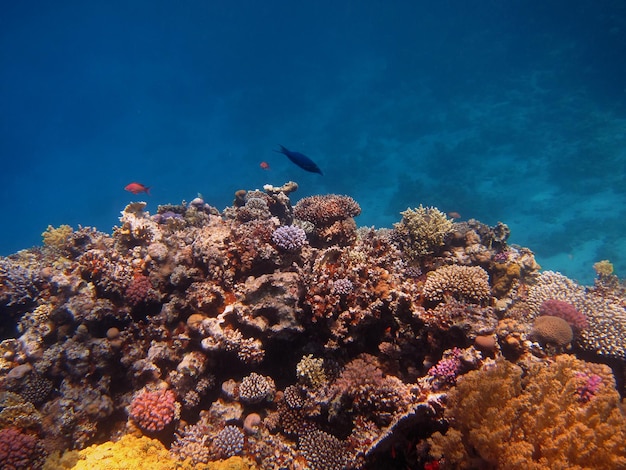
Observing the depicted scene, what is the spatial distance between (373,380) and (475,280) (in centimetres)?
255

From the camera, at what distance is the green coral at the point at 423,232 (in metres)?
7.27

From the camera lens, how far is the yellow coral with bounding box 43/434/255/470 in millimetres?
4559

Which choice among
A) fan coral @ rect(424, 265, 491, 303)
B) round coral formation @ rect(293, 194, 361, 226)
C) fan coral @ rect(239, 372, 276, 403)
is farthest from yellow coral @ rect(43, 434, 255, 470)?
round coral formation @ rect(293, 194, 361, 226)

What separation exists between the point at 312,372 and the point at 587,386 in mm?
4004

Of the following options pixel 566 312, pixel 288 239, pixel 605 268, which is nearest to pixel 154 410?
pixel 288 239

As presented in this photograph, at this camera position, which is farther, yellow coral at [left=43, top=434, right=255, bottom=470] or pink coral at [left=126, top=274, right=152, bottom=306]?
pink coral at [left=126, top=274, right=152, bottom=306]

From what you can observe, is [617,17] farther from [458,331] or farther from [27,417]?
[27,417]

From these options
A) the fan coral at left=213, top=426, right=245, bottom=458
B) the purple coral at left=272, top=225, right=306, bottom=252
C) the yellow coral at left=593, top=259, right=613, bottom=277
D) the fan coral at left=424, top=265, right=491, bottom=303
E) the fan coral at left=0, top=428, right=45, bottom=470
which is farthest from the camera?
the yellow coral at left=593, top=259, right=613, bottom=277

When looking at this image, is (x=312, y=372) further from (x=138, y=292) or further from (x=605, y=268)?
(x=605, y=268)

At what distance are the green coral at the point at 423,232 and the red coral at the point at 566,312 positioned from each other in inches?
98.8

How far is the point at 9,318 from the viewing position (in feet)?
25.1

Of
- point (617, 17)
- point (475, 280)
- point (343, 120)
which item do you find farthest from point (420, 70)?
point (475, 280)

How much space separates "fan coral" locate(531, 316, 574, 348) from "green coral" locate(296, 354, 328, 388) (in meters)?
3.99

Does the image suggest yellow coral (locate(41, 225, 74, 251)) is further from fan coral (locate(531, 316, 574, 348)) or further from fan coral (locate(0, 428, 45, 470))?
fan coral (locate(531, 316, 574, 348))
